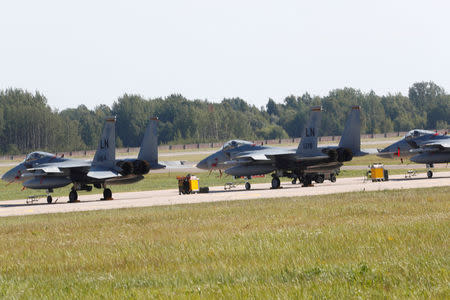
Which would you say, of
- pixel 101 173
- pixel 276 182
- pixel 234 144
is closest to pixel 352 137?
pixel 276 182

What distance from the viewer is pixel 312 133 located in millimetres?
40031

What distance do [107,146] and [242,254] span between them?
25.4 metres

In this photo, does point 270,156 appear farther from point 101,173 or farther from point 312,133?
point 101,173

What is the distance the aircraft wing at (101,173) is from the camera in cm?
3688

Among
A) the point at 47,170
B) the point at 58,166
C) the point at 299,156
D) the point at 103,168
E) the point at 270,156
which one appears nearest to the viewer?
the point at 47,170

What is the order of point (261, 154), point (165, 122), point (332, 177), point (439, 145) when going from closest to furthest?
point (261, 154) < point (439, 145) < point (332, 177) < point (165, 122)

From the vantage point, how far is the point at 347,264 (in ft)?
39.1

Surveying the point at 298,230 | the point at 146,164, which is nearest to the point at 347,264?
the point at 298,230

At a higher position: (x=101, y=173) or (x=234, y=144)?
(x=234, y=144)

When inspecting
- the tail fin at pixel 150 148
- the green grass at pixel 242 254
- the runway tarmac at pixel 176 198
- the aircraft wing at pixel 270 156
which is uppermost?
the tail fin at pixel 150 148

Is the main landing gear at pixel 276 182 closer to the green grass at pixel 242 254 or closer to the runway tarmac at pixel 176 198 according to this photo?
the runway tarmac at pixel 176 198

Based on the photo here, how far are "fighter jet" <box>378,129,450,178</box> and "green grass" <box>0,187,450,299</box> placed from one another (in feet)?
76.4

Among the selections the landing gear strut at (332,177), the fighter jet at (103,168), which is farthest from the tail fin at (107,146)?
the landing gear strut at (332,177)

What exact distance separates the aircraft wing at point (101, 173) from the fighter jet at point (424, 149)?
20277mm
